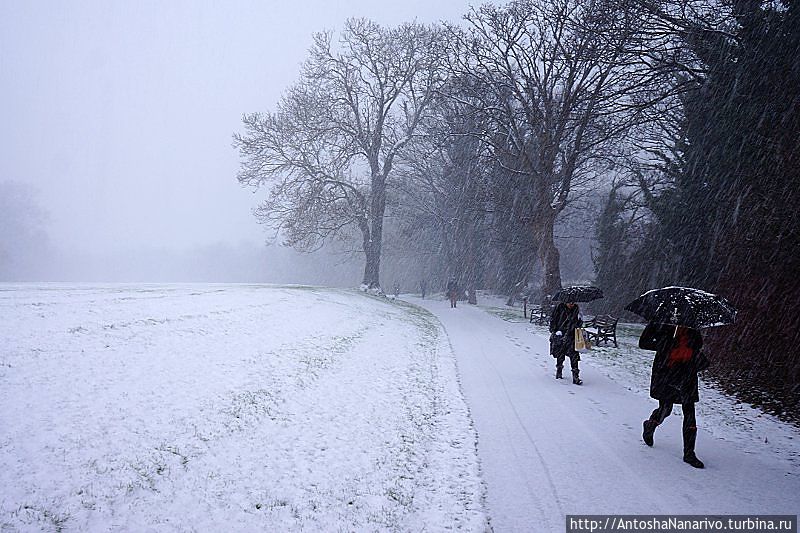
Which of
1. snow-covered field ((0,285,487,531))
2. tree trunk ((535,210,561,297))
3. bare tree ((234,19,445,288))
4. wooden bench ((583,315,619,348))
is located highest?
bare tree ((234,19,445,288))

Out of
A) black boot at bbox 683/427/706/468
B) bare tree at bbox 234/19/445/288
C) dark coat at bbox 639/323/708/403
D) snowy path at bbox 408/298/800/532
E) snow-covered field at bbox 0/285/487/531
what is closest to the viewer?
snow-covered field at bbox 0/285/487/531

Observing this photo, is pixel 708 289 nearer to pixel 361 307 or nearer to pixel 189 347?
pixel 361 307

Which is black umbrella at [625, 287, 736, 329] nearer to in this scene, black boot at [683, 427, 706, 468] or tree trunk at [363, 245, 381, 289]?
black boot at [683, 427, 706, 468]

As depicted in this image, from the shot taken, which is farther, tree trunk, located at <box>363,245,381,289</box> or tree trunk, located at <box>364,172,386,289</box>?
tree trunk, located at <box>363,245,381,289</box>

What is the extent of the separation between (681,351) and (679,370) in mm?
257

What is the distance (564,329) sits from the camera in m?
10.8

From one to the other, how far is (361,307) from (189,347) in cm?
1190

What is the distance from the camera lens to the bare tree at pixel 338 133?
90.6 ft

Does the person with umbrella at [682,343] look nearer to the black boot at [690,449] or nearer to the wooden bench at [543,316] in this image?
the black boot at [690,449]

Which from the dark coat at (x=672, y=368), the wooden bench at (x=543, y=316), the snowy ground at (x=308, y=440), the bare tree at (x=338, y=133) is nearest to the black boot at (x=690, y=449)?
the snowy ground at (x=308, y=440)

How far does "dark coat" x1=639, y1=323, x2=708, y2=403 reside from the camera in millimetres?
6184

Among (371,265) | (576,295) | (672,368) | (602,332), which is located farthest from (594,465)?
(371,265)

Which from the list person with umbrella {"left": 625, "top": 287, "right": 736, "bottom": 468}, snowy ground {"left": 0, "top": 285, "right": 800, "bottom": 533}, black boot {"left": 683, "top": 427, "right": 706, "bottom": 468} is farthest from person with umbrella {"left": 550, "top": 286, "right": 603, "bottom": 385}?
black boot {"left": 683, "top": 427, "right": 706, "bottom": 468}

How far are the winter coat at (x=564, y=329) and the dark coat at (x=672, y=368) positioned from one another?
4079 millimetres
